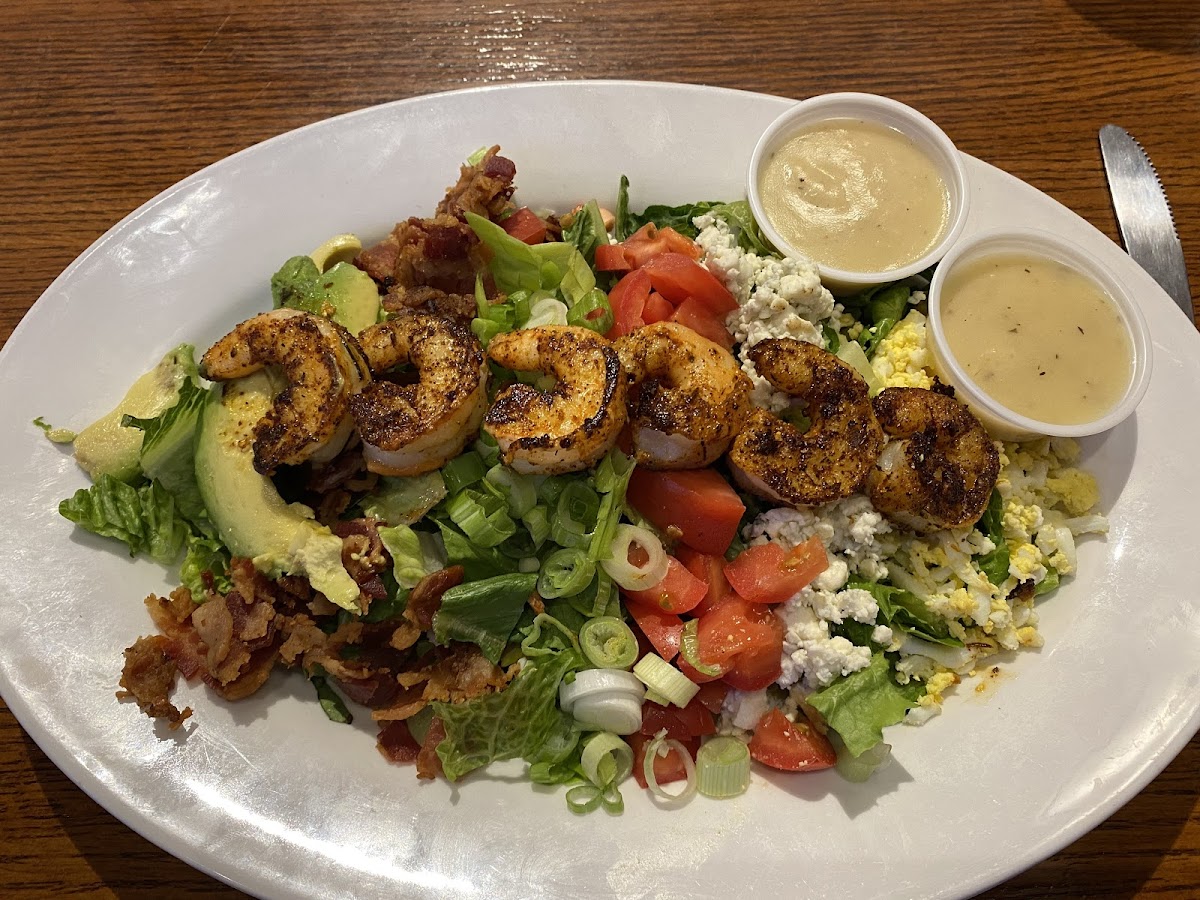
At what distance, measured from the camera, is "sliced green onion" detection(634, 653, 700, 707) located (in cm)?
231

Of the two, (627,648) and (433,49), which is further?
(433,49)

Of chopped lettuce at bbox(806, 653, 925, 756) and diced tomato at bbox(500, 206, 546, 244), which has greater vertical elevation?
diced tomato at bbox(500, 206, 546, 244)

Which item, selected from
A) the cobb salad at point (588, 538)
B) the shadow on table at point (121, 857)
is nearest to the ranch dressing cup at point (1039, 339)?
the cobb salad at point (588, 538)

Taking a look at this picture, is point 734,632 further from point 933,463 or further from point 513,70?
point 513,70

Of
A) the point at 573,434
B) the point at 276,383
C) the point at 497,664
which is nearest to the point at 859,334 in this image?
the point at 573,434

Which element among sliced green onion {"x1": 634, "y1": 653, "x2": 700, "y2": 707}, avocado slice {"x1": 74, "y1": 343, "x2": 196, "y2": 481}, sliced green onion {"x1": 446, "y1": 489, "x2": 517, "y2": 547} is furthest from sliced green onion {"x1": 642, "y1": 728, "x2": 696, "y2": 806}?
avocado slice {"x1": 74, "y1": 343, "x2": 196, "y2": 481}

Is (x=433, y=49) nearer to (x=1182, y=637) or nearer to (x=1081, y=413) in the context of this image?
(x=1081, y=413)

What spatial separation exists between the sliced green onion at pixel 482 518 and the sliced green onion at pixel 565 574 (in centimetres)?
17

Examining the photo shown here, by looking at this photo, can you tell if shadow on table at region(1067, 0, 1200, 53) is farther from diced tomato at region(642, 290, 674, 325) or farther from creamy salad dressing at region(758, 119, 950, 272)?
diced tomato at region(642, 290, 674, 325)

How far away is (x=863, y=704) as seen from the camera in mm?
2281

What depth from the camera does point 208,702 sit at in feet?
7.61

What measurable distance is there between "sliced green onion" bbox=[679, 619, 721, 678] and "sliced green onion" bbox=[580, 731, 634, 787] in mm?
357

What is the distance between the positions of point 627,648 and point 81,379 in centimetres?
216

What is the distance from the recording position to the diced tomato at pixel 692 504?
2336 millimetres
